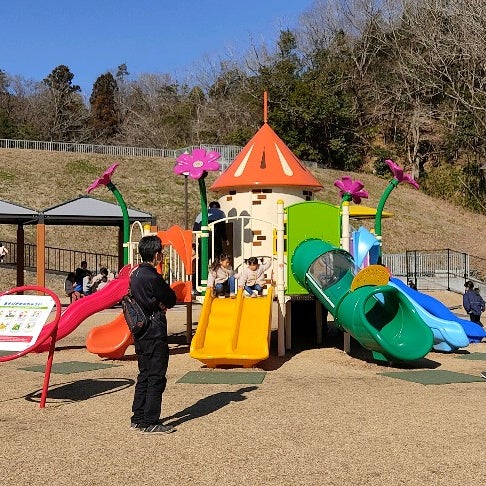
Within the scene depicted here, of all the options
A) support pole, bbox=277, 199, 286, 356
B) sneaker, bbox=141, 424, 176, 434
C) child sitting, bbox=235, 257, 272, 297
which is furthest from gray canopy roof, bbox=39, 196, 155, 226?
sneaker, bbox=141, 424, 176, 434

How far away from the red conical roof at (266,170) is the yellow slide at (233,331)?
3385 millimetres

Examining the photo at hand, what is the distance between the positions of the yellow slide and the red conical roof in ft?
11.1

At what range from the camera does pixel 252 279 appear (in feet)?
40.7

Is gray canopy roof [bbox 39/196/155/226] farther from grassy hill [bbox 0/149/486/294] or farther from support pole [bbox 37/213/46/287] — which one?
grassy hill [bbox 0/149/486/294]

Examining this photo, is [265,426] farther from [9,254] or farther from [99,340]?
[9,254]

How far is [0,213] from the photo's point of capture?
2011 centimetres

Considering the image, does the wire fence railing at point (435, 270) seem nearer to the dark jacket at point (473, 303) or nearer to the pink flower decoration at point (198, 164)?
the dark jacket at point (473, 303)

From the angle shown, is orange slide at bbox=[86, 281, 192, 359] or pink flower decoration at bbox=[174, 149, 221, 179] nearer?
orange slide at bbox=[86, 281, 192, 359]

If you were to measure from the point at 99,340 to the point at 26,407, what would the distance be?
4.04m

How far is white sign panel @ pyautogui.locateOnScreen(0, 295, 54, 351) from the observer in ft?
24.6


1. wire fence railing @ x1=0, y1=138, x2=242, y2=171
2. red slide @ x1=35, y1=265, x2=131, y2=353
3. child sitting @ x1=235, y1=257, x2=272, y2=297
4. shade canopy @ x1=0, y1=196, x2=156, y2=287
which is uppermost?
wire fence railing @ x1=0, y1=138, x2=242, y2=171

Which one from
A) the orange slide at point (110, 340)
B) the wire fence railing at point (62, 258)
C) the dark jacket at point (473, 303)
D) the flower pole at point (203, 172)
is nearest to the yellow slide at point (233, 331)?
the flower pole at point (203, 172)

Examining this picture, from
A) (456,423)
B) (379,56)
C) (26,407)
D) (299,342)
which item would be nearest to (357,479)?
(456,423)

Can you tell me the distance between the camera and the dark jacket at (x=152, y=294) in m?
6.20
